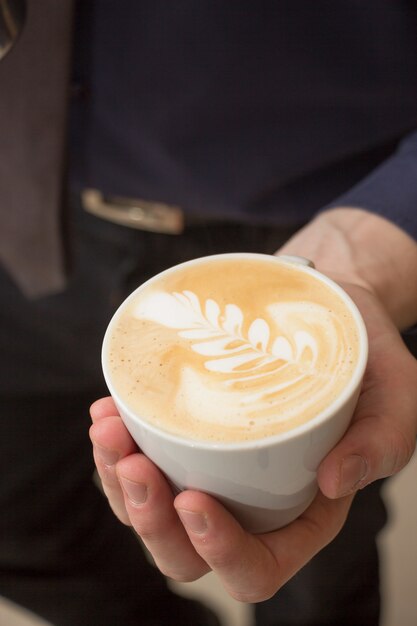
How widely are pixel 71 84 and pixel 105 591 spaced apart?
29.9 inches

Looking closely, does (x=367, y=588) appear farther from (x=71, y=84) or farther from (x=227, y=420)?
(x=71, y=84)

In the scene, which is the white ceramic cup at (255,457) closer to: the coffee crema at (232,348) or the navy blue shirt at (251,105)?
the coffee crema at (232,348)

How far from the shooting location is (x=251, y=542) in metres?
0.65

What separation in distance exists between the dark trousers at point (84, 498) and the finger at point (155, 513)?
1.46 ft

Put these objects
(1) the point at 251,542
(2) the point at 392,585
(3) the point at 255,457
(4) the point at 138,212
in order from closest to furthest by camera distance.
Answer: (3) the point at 255,457 → (1) the point at 251,542 → (4) the point at 138,212 → (2) the point at 392,585

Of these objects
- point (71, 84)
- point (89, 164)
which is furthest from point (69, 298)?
point (71, 84)

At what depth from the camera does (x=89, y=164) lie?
1058 mm

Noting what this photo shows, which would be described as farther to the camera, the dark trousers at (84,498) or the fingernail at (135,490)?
the dark trousers at (84,498)

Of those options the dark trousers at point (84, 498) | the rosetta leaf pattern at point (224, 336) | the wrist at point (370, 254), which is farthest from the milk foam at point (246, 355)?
the dark trousers at point (84, 498)

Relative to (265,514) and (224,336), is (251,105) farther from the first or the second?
(265,514)

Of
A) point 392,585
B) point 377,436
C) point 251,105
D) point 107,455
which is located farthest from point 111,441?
point 392,585

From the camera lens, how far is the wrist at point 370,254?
0.84 m

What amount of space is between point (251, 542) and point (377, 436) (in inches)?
6.0

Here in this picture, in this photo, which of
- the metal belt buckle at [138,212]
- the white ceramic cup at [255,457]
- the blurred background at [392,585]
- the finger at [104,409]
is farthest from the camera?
the blurred background at [392,585]
